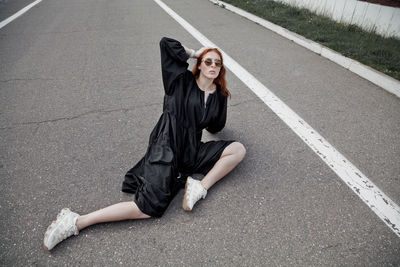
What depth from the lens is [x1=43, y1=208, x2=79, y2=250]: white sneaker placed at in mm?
1824

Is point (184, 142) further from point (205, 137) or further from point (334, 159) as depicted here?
point (334, 159)

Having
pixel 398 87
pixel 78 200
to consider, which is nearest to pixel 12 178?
pixel 78 200

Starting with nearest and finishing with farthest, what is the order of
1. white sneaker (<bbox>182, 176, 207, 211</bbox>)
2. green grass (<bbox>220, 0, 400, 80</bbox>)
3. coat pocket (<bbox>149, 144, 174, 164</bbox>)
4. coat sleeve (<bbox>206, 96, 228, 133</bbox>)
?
white sneaker (<bbox>182, 176, 207, 211</bbox>) → coat pocket (<bbox>149, 144, 174, 164</bbox>) → coat sleeve (<bbox>206, 96, 228, 133</bbox>) → green grass (<bbox>220, 0, 400, 80</bbox>)

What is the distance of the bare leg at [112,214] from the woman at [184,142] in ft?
0.09

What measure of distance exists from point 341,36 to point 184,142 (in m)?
4.94

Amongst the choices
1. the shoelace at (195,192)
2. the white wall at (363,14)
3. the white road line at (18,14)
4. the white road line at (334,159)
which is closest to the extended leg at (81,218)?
the shoelace at (195,192)

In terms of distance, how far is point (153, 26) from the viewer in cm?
707

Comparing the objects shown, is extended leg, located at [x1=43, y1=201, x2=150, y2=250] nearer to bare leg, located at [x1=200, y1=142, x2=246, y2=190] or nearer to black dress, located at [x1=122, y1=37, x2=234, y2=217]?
black dress, located at [x1=122, y1=37, x2=234, y2=217]

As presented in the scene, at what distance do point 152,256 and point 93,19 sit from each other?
26.0ft

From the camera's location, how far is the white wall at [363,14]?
213 inches

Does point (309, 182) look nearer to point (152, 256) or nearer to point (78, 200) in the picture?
point (152, 256)

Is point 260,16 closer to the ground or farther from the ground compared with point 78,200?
farther from the ground

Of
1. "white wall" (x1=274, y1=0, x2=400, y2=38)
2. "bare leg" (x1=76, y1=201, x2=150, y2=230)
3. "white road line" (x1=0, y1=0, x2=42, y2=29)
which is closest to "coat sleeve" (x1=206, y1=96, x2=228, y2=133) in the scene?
"bare leg" (x1=76, y1=201, x2=150, y2=230)

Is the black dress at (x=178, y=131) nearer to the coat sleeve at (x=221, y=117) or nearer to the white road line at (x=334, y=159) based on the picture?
the coat sleeve at (x=221, y=117)
